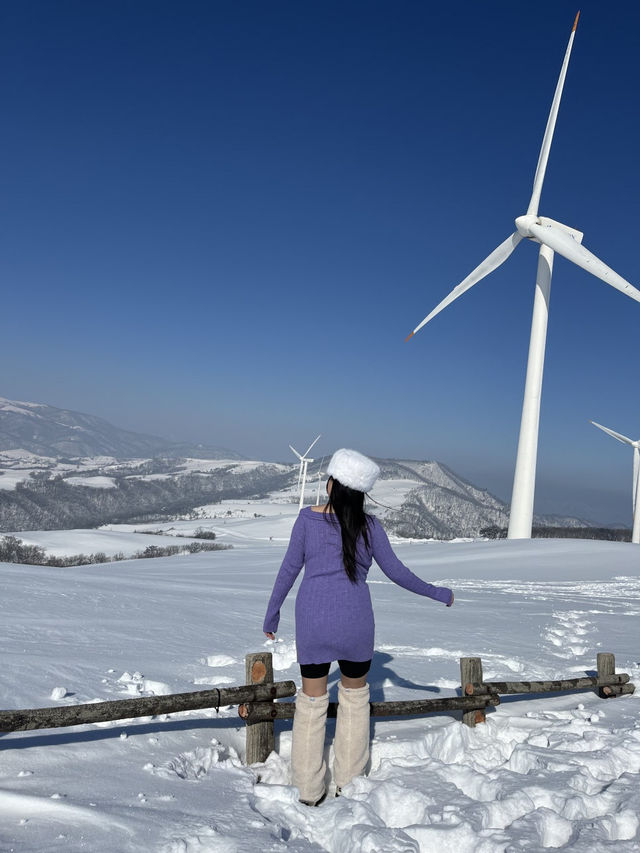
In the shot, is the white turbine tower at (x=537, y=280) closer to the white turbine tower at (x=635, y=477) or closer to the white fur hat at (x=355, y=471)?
the white turbine tower at (x=635, y=477)

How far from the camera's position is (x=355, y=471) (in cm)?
470

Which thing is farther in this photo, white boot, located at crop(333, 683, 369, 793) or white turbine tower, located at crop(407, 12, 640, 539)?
white turbine tower, located at crop(407, 12, 640, 539)

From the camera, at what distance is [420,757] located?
5.37m

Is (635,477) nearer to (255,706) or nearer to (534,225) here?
(534,225)

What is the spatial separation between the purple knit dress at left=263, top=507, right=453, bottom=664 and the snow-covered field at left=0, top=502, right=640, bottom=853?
1036 mm

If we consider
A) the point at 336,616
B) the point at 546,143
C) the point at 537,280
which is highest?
the point at 546,143

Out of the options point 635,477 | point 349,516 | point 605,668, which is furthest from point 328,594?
point 635,477

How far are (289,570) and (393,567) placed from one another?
837 millimetres

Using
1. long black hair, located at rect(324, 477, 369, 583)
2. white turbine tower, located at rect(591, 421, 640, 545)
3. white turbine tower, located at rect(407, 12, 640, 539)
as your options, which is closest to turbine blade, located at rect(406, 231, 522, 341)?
white turbine tower, located at rect(407, 12, 640, 539)

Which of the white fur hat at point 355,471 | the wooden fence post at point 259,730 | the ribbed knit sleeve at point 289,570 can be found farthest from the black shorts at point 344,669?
the white fur hat at point 355,471

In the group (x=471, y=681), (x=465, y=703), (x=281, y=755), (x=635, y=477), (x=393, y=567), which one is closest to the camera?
(x=393, y=567)

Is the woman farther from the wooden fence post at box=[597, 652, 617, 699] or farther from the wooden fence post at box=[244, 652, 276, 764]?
the wooden fence post at box=[597, 652, 617, 699]

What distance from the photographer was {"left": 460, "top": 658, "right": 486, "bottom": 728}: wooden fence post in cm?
607

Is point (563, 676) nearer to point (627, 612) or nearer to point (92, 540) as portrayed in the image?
point (627, 612)
